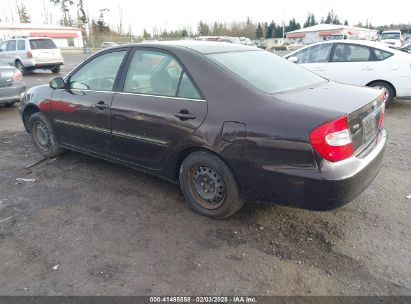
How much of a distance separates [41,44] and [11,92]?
10.2 metres

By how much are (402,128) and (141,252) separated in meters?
5.66

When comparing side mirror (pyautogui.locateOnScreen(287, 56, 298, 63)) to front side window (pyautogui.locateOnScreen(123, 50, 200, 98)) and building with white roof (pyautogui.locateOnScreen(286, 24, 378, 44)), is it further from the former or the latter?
building with white roof (pyautogui.locateOnScreen(286, 24, 378, 44))

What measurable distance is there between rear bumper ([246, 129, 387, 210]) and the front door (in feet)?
6.49

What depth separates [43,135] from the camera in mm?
5055

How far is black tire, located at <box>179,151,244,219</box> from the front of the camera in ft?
10.1

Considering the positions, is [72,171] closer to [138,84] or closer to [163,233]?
[138,84]

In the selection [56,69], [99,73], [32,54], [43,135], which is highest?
[99,73]

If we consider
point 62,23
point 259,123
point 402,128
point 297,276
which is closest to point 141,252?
point 297,276

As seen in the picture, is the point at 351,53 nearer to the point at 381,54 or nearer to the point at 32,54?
the point at 381,54

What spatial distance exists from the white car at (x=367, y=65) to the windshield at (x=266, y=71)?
14.4ft

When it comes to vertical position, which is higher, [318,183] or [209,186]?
[318,183]

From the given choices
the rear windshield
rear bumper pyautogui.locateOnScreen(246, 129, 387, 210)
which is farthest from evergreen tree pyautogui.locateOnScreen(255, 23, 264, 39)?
rear bumper pyautogui.locateOnScreen(246, 129, 387, 210)

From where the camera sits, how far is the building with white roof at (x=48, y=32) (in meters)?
49.5

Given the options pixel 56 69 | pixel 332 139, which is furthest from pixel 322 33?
pixel 332 139
